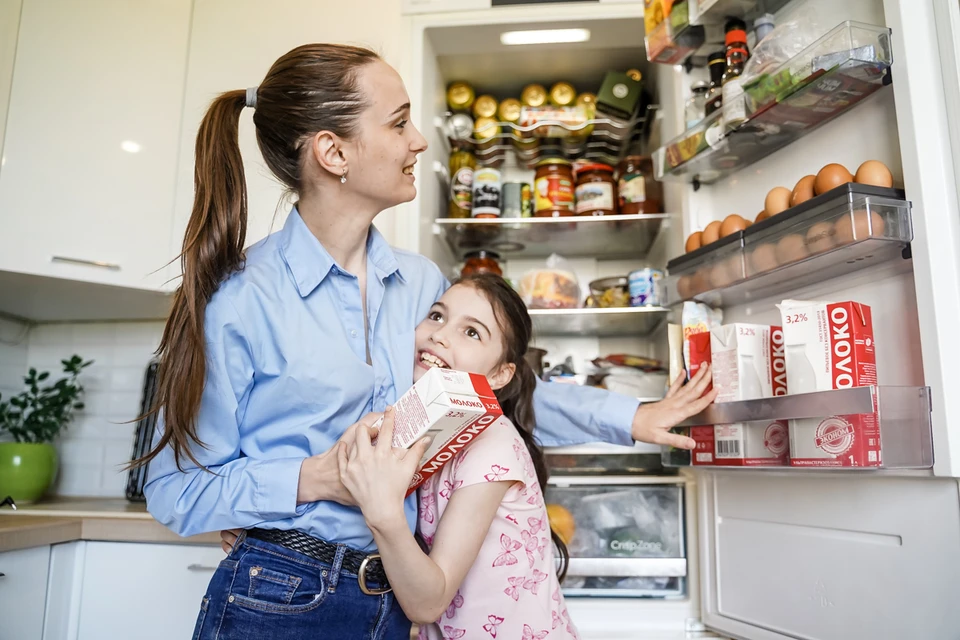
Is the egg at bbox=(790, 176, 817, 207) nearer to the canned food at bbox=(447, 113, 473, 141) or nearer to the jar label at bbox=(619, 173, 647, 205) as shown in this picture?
the jar label at bbox=(619, 173, 647, 205)

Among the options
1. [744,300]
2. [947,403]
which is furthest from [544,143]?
→ [947,403]

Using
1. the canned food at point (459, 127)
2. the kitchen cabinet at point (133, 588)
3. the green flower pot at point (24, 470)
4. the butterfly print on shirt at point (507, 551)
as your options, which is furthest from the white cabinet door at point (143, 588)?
the canned food at point (459, 127)

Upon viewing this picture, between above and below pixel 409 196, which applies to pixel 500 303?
below

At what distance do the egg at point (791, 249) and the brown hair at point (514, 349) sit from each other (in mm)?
Result: 377

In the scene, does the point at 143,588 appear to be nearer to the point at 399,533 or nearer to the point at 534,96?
the point at 399,533

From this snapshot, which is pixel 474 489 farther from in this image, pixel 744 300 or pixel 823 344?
pixel 744 300

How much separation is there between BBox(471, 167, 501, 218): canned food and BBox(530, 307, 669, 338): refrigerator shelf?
0.29 metres

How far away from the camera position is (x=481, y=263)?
1898mm

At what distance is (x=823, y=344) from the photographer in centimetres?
91

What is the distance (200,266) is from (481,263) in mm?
1080

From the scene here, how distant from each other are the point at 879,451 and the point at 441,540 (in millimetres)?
505

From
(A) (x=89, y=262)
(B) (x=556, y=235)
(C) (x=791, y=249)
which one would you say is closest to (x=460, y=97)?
(B) (x=556, y=235)

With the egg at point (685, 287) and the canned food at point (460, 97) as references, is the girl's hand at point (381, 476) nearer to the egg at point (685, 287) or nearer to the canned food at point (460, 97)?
the egg at point (685, 287)

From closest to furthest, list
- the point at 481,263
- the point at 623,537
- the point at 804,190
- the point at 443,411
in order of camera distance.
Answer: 1. the point at 443,411
2. the point at 804,190
3. the point at 623,537
4. the point at 481,263
